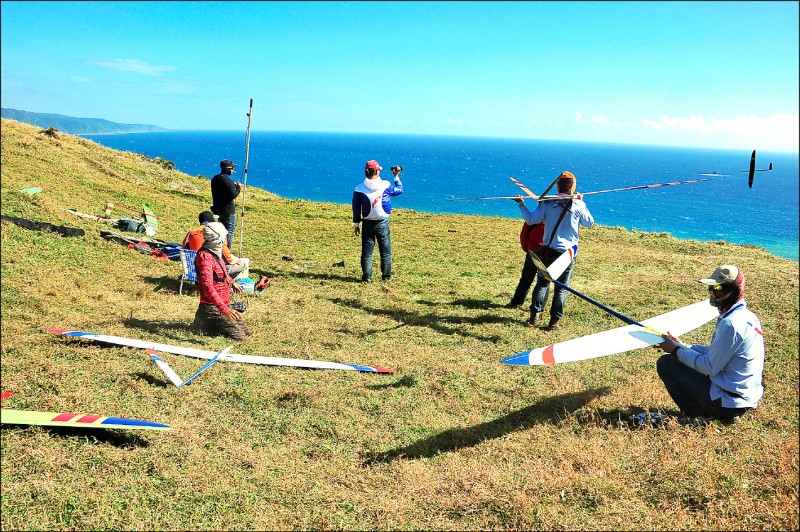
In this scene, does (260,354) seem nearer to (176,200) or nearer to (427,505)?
(427,505)

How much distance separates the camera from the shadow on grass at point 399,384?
746 cm

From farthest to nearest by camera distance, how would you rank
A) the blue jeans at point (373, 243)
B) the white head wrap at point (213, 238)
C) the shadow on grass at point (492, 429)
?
the blue jeans at point (373, 243) < the white head wrap at point (213, 238) < the shadow on grass at point (492, 429)

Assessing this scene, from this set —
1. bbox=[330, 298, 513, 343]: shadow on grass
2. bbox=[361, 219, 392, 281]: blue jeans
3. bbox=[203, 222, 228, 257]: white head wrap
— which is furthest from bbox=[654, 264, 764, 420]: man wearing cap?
bbox=[361, 219, 392, 281]: blue jeans

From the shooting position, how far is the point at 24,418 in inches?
222

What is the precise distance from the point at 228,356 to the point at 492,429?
4.29 meters

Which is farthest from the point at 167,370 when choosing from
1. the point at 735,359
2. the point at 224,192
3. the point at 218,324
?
the point at 735,359

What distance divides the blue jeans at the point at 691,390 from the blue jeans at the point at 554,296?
345cm

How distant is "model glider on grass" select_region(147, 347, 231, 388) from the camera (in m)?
7.07

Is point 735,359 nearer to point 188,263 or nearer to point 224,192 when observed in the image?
point 188,263

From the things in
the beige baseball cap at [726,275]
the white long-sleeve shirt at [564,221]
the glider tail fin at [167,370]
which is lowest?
the glider tail fin at [167,370]

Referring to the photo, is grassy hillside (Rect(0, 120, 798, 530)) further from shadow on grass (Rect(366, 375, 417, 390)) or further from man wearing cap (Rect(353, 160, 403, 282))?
man wearing cap (Rect(353, 160, 403, 282))

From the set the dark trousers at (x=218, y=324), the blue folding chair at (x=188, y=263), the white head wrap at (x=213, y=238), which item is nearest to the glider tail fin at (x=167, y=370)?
the dark trousers at (x=218, y=324)

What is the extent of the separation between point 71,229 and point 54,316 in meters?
5.64

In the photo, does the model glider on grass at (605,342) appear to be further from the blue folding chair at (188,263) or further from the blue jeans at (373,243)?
the blue folding chair at (188,263)
